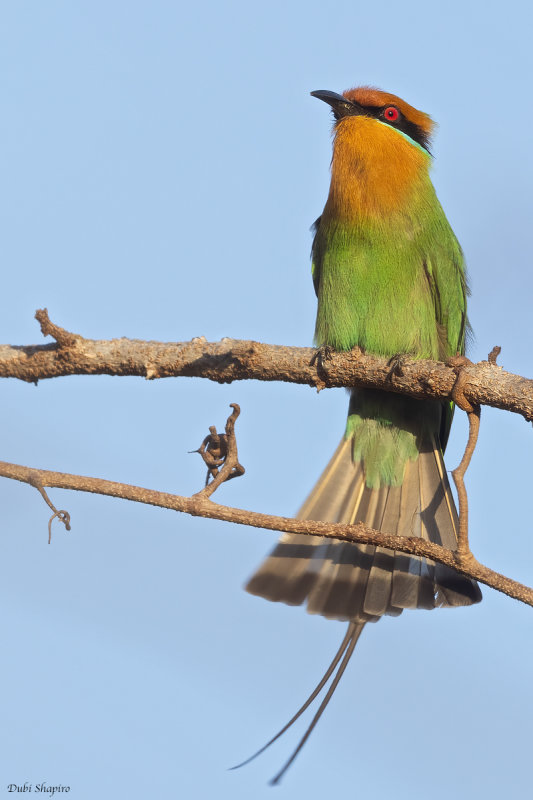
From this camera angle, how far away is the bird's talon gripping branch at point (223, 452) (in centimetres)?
225

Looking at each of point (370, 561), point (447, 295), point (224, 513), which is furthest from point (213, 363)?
point (447, 295)

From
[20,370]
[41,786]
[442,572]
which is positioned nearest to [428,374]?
[442,572]

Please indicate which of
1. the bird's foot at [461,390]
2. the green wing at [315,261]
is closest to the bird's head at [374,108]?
the green wing at [315,261]

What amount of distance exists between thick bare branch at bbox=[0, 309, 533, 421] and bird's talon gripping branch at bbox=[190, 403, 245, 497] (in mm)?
354

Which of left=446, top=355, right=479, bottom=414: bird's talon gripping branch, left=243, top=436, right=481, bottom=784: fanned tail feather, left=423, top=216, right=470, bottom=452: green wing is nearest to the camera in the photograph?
left=446, top=355, right=479, bottom=414: bird's talon gripping branch

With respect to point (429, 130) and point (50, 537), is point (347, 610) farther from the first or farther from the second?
point (429, 130)

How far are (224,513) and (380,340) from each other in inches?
53.9

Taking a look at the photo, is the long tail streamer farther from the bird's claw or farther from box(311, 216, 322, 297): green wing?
box(311, 216, 322, 297): green wing

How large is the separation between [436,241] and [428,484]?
94cm

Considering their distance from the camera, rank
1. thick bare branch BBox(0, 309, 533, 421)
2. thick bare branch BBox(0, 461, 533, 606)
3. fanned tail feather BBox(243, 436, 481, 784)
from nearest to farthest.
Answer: thick bare branch BBox(0, 461, 533, 606) < thick bare branch BBox(0, 309, 533, 421) < fanned tail feather BBox(243, 436, 481, 784)

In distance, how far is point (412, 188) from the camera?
350 cm

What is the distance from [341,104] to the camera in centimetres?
372

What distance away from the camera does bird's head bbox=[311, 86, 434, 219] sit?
3.43 m

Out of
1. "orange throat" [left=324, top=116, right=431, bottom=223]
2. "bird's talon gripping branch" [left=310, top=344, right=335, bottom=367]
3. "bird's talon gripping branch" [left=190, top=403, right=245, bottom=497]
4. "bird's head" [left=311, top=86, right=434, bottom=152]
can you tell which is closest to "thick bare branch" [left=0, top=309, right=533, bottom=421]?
"bird's talon gripping branch" [left=310, top=344, right=335, bottom=367]
